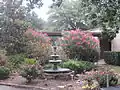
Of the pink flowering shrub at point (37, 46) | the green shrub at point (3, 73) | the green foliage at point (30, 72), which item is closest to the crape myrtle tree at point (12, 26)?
the pink flowering shrub at point (37, 46)

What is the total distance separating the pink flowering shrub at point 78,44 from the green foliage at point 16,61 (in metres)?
3.23

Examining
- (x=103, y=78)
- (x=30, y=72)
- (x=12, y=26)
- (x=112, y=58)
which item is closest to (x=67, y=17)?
(x=112, y=58)

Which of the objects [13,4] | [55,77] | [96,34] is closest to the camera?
[55,77]

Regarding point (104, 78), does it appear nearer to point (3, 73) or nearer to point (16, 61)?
point (3, 73)

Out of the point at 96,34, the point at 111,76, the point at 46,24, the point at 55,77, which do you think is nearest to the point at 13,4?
the point at 55,77

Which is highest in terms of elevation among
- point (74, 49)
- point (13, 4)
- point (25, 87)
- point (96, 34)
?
point (13, 4)

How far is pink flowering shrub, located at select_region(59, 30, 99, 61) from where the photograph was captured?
632 inches

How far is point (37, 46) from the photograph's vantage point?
52.7 feet

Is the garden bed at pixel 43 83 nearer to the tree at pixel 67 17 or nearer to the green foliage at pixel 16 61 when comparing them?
the green foliage at pixel 16 61

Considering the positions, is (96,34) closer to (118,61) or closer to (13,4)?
(118,61)

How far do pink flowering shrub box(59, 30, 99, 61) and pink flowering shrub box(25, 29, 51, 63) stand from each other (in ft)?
4.07

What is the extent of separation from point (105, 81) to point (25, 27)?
9.64m

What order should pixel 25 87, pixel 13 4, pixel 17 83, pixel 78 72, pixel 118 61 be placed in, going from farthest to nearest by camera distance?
pixel 118 61, pixel 13 4, pixel 78 72, pixel 17 83, pixel 25 87

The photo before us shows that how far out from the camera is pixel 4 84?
10.8 metres
